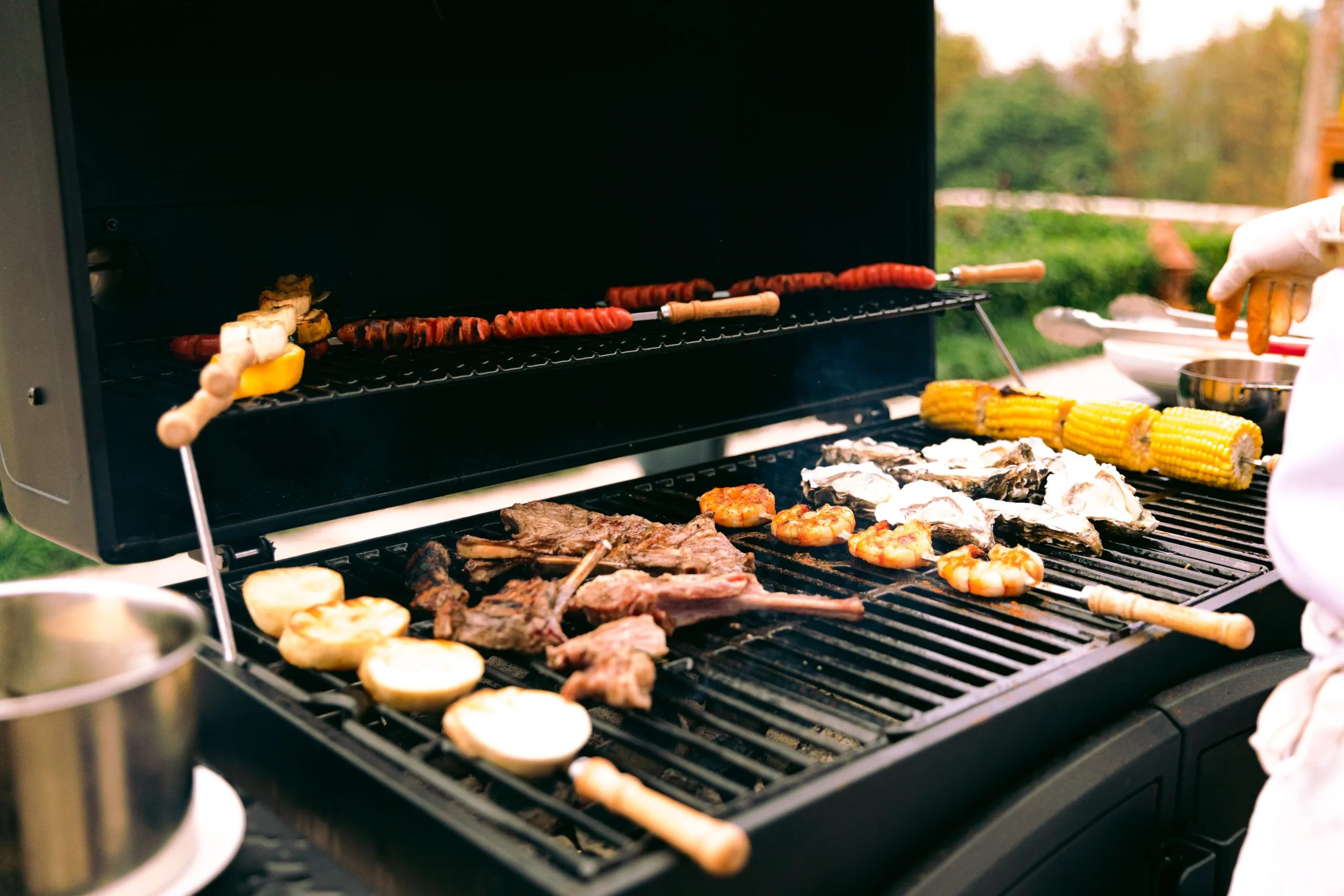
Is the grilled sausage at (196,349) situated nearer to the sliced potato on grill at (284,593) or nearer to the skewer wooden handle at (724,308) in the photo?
the sliced potato on grill at (284,593)

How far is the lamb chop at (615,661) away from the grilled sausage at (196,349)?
0.89 meters

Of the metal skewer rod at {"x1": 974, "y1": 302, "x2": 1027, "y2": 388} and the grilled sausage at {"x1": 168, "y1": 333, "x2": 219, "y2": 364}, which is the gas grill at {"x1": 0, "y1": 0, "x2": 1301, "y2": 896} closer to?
the grilled sausage at {"x1": 168, "y1": 333, "x2": 219, "y2": 364}

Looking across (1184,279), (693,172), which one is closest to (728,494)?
(693,172)

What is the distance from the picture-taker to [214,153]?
231cm

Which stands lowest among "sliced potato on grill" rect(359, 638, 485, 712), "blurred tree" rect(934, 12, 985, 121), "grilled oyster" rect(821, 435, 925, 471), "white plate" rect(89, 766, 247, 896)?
"white plate" rect(89, 766, 247, 896)

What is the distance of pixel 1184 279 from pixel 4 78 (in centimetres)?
1102

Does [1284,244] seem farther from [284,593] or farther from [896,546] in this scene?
[284,593]

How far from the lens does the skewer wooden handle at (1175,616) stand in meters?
1.81

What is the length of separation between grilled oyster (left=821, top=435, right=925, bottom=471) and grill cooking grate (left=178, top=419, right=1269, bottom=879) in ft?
1.54

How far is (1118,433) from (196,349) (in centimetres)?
224

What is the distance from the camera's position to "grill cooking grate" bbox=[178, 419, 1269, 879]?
157 cm

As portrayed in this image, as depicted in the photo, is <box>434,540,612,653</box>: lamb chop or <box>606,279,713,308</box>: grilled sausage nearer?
<box>434,540,612,653</box>: lamb chop

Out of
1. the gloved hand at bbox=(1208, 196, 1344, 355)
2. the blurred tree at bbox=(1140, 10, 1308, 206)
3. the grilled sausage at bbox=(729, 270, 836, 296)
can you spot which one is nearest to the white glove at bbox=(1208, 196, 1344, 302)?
the gloved hand at bbox=(1208, 196, 1344, 355)

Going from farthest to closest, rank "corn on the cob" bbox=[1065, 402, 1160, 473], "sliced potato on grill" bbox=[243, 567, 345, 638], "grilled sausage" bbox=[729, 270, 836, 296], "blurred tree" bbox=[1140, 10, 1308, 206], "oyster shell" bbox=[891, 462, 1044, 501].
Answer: "blurred tree" bbox=[1140, 10, 1308, 206] < "grilled sausage" bbox=[729, 270, 836, 296] < "corn on the cob" bbox=[1065, 402, 1160, 473] < "oyster shell" bbox=[891, 462, 1044, 501] < "sliced potato on grill" bbox=[243, 567, 345, 638]
